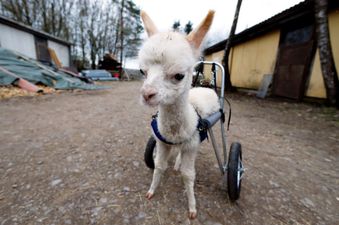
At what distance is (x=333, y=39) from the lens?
20.1ft

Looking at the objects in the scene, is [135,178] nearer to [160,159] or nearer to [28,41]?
[160,159]

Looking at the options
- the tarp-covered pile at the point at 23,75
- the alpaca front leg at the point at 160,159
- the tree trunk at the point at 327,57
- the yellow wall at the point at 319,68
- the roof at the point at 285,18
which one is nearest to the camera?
the alpaca front leg at the point at 160,159

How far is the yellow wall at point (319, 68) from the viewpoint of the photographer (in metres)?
6.05

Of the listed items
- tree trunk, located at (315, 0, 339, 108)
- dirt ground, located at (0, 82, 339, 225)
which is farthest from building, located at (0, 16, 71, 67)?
tree trunk, located at (315, 0, 339, 108)

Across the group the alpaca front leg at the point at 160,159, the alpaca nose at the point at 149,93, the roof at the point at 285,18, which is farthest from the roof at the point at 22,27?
the alpaca nose at the point at 149,93

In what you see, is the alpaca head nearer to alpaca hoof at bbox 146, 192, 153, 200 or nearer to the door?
alpaca hoof at bbox 146, 192, 153, 200

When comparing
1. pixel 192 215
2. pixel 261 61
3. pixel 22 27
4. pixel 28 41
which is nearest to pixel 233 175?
pixel 192 215

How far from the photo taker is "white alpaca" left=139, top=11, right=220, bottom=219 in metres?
1.18

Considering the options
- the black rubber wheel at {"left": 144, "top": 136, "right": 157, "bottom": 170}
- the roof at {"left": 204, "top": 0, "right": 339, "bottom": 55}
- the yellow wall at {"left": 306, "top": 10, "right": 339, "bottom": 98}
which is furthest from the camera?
the roof at {"left": 204, "top": 0, "right": 339, "bottom": 55}

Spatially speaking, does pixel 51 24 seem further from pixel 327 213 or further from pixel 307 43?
pixel 327 213

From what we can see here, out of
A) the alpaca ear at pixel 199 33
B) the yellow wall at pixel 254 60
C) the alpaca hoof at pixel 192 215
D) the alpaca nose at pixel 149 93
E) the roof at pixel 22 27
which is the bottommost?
the alpaca hoof at pixel 192 215

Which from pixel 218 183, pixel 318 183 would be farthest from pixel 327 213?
pixel 218 183

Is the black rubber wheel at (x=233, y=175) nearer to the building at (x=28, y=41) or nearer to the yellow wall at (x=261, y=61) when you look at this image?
the yellow wall at (x=261, y=61)

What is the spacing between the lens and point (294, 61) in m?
7.39
